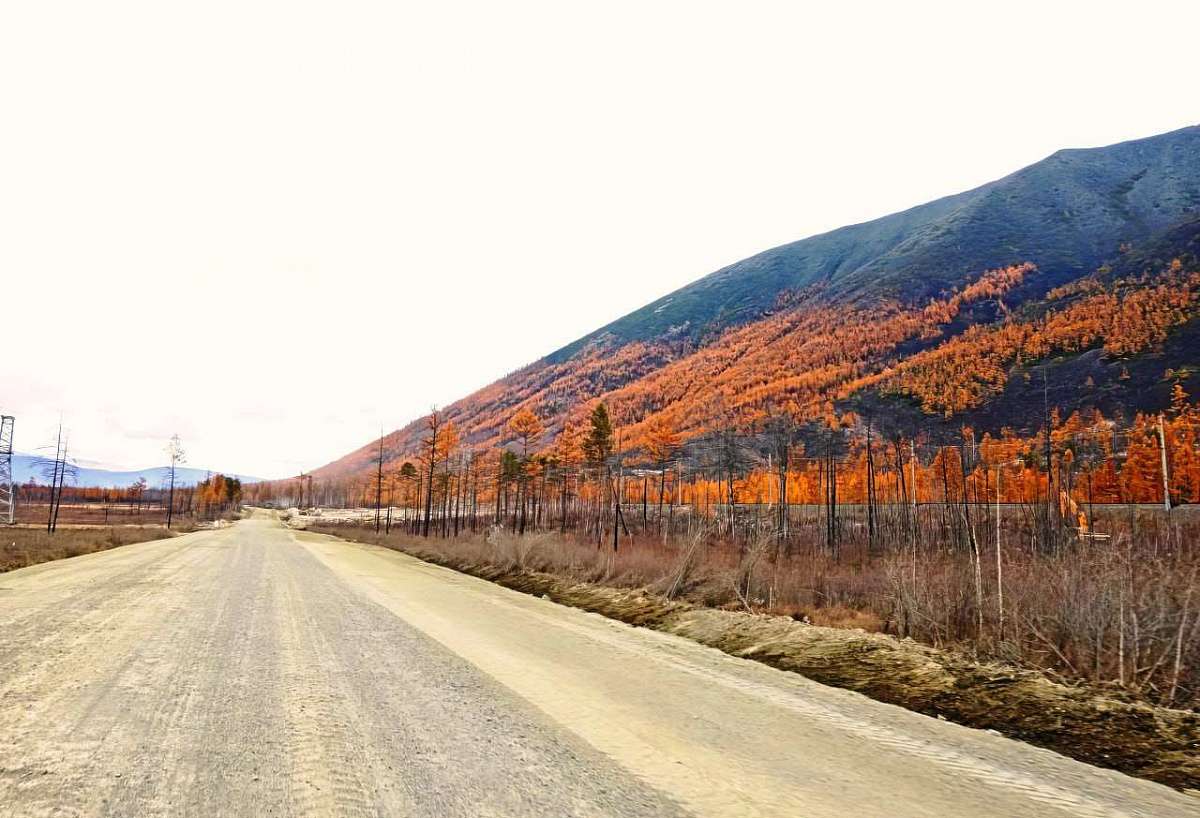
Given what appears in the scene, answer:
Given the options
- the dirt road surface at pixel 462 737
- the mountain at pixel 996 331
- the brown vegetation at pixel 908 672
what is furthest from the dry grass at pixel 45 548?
the mountain at pixel 996 331

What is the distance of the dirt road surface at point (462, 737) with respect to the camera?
3.31 metres

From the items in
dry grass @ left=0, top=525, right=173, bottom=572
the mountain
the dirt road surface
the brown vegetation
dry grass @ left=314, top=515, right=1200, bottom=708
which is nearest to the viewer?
the dirt road surface

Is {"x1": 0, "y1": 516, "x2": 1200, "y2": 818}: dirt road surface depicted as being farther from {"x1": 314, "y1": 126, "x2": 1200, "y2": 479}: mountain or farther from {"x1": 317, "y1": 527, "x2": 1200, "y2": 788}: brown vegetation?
{"x1": 314, "y1": 126, "x2": 1200, "y2": 479}: mountain

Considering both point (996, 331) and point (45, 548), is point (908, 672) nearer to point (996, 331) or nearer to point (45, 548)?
point (45, 548)

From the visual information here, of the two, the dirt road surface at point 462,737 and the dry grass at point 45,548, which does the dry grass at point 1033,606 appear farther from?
the dry grass at point 45,548

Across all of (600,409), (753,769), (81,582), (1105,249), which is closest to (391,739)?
(753,769)

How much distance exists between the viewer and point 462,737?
426cm

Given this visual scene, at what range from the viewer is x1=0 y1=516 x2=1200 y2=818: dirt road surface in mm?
3307

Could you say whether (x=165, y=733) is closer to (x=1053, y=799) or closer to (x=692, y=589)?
(x=1053, y=799)

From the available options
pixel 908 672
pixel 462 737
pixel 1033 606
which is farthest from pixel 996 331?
pixel 462 737

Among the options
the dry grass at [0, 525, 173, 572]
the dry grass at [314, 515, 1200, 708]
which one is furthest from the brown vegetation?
the dry grass at [0, 525, 173, 572]

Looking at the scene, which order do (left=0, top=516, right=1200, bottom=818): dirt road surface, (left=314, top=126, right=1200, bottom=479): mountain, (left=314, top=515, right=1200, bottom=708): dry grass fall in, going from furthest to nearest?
(left=314, top=126, right=1200, bottom=479): mountain < (left=314, top=515, right=1200, bottom=708): dry grass < (left=0, top=516, right=1200, bottom=818): dirt road surface

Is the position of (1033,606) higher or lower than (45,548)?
higher

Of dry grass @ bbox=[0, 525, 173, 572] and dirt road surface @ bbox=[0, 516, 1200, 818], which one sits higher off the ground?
dirt road surface @ bbox=[0, 516, 1200, 818]
